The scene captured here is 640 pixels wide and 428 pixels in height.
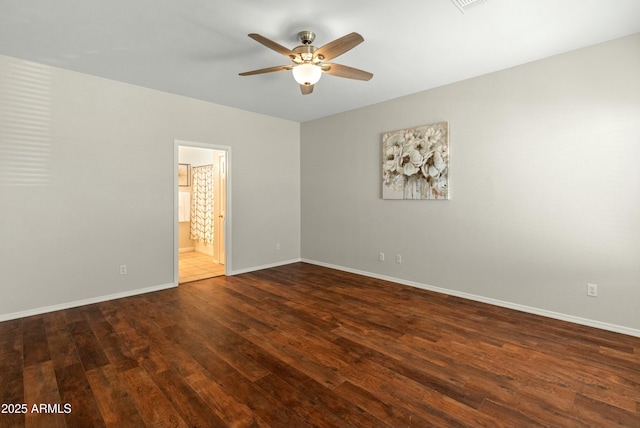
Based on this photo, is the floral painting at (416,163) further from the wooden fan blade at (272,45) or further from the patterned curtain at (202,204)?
the patterned curtain at (202,204)

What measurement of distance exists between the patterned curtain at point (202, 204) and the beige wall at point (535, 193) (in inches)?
154

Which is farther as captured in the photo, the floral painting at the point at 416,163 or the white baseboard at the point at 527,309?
the floral painting at the point at 416,163

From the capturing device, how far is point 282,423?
1.68m

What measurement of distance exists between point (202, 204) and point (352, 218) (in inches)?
150

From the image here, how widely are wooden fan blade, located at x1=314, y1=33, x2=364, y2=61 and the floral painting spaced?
207 cm

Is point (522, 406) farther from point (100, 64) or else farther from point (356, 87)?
point (100, 64)

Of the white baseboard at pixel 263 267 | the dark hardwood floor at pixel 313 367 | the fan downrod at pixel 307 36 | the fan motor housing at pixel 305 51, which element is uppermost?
the fan downrod at pixel 307 36

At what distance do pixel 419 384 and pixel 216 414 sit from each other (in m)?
1.33

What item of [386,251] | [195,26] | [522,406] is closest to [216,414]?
[522,406]

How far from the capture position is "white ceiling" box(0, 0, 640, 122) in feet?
7.55

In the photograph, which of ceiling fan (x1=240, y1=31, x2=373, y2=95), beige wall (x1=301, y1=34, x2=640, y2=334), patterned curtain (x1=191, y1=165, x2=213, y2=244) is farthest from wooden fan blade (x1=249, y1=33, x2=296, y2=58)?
patterned curtain (x1=191, y1=165, x2=213, y2=244)

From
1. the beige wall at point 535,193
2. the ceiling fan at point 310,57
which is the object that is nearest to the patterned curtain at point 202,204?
the beige wall at point 535,193

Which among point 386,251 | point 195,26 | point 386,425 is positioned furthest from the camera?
point 386,251

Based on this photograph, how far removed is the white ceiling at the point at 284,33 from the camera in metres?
2.30
